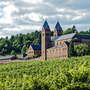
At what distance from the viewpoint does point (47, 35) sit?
73375 mm

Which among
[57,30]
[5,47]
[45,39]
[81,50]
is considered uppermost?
[57,30]

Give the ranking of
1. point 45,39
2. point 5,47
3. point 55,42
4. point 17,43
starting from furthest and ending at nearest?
1. point 17,43
2. point 5,47
3. point 55,42
4. point 45,39

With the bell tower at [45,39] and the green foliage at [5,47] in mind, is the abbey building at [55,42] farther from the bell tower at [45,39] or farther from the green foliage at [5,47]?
the green foliage at [5,47]

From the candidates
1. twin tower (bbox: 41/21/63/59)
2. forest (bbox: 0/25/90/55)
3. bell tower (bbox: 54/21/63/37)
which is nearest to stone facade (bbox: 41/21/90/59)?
twin tower (bbox: 41/21/63/59)

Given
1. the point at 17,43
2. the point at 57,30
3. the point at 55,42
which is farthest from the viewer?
the point at 17,43

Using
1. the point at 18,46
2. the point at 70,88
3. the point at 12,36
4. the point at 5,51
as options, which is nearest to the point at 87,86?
the point at 70,88

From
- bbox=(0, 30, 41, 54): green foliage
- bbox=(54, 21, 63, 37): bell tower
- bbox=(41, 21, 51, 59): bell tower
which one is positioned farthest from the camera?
bbox=(0, 30, 41, 54): green foliage

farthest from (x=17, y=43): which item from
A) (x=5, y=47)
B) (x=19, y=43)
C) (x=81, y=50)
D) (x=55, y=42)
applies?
(x=81, y=50)

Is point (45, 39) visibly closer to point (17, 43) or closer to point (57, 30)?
point (57, 30)

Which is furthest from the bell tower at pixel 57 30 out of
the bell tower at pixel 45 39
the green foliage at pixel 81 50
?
the green foliage at pixel 81 50

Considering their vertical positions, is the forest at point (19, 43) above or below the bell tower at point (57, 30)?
below

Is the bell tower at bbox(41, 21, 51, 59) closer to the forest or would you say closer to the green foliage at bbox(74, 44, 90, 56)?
the green foliage at bbox(74, 44, 90, 56)

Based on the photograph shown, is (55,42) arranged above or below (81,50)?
above

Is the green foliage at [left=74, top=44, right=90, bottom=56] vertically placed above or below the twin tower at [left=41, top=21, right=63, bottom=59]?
below
